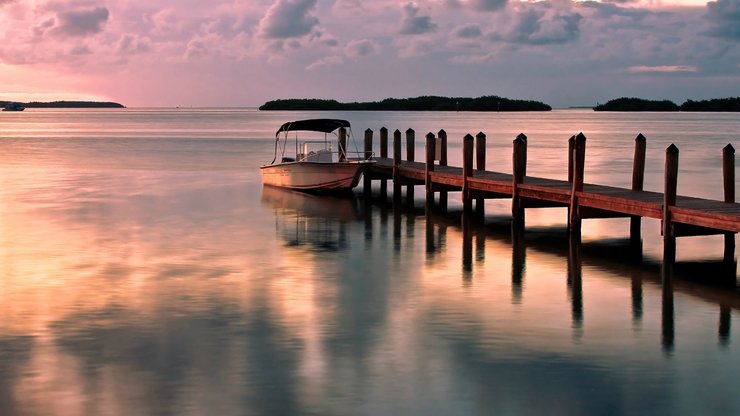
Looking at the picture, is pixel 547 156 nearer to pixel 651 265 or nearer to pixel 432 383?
pixel 651 265

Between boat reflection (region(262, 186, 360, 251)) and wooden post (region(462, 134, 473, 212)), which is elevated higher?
wooden post (region(462, 134, 473, 212))

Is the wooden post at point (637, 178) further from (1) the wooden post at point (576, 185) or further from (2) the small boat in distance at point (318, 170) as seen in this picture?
(2) the small boat in distance at point (318, 170)

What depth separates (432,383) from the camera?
993cm

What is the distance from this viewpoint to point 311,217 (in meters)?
24.7

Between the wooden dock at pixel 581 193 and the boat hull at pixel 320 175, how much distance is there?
1436mm

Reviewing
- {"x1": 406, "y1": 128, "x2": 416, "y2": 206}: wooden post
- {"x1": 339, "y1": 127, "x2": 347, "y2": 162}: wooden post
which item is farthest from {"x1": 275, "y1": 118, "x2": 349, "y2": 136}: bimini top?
{"x1": 406, "y1": 128, "x2": 416, "y2": 206}: wooden post

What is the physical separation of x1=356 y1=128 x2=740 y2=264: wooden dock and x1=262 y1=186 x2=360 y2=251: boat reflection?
2.24m

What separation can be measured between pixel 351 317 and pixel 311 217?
1161cm

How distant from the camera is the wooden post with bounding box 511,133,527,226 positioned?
21625 mm

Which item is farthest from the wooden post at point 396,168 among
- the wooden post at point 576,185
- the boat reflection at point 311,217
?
the wooden post at point 576,185

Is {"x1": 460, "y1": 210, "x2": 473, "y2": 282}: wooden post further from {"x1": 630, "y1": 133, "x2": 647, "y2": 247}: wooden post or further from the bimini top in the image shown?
the bimini top

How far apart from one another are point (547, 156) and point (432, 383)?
155 feet

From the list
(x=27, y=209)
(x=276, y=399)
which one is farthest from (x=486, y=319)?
(x=27, y=209)

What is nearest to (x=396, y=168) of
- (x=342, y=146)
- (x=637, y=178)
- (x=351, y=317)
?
(x=342, y=146)
